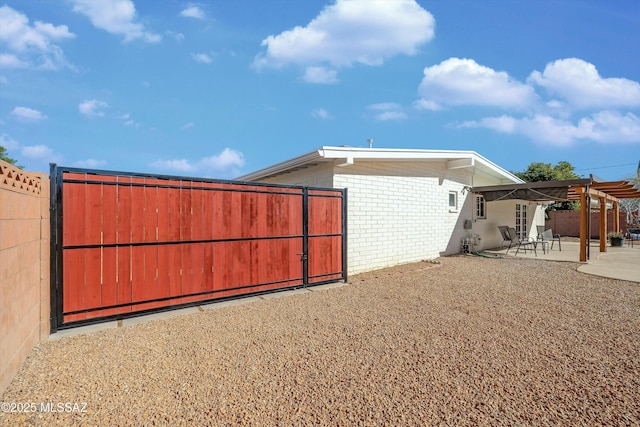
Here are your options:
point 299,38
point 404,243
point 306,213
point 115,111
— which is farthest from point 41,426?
point 115,111

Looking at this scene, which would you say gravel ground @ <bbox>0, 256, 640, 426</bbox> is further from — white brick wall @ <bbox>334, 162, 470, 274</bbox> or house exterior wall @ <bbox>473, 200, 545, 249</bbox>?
house exterior wall @ <bbox>473, 200, 545, 249</bbox>

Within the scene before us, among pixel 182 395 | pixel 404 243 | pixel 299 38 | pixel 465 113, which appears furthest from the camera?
pixel 465 113

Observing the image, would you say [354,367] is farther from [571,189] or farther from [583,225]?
[571,189]

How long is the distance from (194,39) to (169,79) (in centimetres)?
163

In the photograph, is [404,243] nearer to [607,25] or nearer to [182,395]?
[182,395]

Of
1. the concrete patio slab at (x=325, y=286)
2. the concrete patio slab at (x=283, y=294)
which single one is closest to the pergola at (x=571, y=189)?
the concrete patio slab at (x=325, y=286)

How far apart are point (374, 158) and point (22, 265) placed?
20.8 feet

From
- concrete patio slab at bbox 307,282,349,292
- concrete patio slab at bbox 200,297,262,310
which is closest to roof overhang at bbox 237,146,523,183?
concrete patio slab at bbox 307,282,349,292

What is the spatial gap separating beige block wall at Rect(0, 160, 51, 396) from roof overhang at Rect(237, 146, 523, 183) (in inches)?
181

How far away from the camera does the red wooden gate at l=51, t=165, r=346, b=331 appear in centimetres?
382

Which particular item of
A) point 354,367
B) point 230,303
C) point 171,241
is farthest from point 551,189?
point 171,241

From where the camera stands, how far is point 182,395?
2.34 metres

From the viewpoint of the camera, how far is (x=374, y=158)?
24.2 ft

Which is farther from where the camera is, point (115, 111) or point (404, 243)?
point (115, 111)
